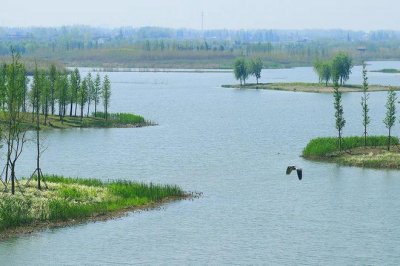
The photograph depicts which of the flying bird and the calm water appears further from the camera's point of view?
the flying bird

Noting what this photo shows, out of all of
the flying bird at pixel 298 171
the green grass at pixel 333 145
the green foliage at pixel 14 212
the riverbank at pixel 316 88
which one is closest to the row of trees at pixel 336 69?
the riverbank at pixel 316 88

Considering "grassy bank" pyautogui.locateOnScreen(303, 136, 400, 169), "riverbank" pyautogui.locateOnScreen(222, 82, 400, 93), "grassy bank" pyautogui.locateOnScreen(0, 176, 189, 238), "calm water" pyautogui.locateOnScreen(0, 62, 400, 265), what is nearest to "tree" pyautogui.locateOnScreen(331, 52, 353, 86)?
"riverbank" pyautogui.locateOnScreen(222, 82, 400, 93)

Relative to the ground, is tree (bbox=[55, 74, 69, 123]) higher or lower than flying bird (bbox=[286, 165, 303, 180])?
higher

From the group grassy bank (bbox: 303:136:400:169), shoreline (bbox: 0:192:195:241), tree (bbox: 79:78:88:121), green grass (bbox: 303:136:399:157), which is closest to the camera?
shoreline (bbox: 0:192:195:241)

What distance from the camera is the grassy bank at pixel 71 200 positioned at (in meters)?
53.0

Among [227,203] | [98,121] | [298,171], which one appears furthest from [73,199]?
[98,121]

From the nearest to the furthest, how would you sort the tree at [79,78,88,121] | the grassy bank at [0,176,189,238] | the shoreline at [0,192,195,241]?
the shoreline at [0,192,195,241] < the grassy bank at [0,176,189,238] < the tree at [79,78,88,121]

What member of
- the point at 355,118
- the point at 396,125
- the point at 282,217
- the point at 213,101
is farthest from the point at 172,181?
the point at 213,101

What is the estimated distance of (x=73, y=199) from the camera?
57.3 metres

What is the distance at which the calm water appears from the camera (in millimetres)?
49531

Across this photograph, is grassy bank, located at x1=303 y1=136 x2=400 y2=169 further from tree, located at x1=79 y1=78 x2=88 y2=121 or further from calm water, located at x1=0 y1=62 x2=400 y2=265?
tree, located at x1=79 y1=78 x2=88 y2=121

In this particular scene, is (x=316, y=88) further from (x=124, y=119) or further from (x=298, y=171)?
(x=298, y=171)

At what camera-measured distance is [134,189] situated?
62281 millimetres

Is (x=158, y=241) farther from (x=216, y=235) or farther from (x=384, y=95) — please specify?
(x=384, y=95)
